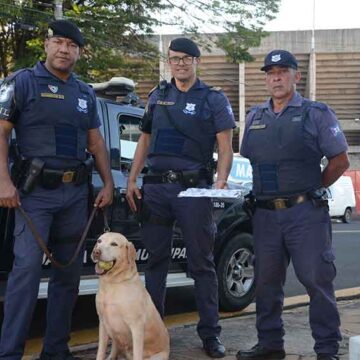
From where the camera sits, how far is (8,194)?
3770 mm

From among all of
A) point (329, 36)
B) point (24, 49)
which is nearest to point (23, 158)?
point (24, 49)

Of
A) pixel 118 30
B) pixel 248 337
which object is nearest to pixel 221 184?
pixel 248 337

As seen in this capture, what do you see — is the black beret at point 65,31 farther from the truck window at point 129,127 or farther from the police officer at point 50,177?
the truck window at point 129,127

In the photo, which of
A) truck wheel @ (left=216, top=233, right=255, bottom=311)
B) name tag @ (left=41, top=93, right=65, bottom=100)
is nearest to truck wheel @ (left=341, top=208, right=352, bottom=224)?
truck wheel @ (left=216, top=233, right=255, bottom=311)

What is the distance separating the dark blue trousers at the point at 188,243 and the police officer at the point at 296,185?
38cm

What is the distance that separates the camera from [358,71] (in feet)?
117

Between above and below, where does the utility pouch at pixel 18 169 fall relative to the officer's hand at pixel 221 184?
above

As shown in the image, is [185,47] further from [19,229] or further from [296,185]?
[19,229]

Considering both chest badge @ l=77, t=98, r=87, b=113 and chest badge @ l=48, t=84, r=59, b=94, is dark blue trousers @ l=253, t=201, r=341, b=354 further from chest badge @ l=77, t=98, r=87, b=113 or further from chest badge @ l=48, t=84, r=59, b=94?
chest badge @ l=48, t=84, r=59, b=94

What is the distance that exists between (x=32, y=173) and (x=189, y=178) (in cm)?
105

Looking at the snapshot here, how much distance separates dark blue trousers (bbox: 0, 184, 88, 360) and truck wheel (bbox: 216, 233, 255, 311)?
205cm

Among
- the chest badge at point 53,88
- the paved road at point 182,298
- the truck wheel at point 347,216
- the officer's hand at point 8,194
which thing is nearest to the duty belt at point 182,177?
the chest badge at point 53,88

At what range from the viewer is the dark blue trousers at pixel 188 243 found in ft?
14.3

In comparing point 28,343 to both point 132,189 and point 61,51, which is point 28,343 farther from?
point 61,51
